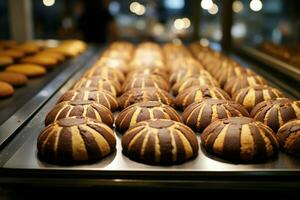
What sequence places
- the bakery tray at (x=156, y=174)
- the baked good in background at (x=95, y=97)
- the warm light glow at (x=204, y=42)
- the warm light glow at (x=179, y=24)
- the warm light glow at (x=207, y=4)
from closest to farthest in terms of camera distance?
the bakery tray at (x=156, y=174) < the baked good in background at (x=95, y=97) < the warm light glow at (x=207, y=4) < the warm light glow at (x=204, y=42) < the warm light glow at (x=179, y=24)

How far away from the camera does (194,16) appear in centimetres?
552

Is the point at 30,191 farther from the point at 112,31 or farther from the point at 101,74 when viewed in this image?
the point at 112,31

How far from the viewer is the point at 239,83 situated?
2547 millimetres

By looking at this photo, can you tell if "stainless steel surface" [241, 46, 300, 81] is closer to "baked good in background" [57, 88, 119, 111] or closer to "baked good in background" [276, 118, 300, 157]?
"baked good in background" [276, 118, 300, 157]

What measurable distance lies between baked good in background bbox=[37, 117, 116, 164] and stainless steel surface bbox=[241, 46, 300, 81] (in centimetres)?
150

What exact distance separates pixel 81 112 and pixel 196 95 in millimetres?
675

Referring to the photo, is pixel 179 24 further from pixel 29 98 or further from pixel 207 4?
pixel 29 98

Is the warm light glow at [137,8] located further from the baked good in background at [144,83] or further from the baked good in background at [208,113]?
the baked good in background at [208,113]

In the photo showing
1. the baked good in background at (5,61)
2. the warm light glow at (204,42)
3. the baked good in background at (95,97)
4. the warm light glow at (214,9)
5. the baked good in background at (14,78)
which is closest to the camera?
the baked good in background at (95,97)

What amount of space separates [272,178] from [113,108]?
3.36 feet

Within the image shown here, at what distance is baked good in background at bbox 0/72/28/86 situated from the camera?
2.72m

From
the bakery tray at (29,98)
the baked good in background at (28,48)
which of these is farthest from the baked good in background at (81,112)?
the baked good in background at (28,48)

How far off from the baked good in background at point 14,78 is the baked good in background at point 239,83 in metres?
1.35

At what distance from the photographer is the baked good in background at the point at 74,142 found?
157 centimetres
